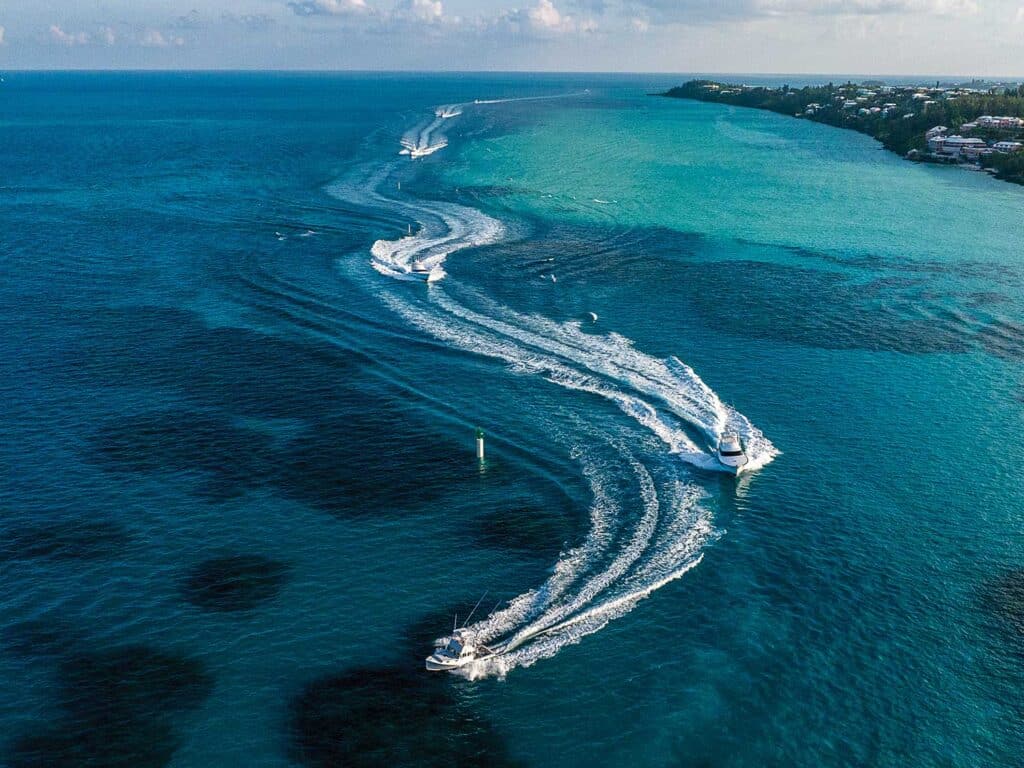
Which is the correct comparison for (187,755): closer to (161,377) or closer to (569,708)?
(569,708)

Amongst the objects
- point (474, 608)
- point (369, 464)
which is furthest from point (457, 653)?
point (369, 464)

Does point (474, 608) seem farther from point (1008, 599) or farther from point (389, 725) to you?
point (1008, 599)

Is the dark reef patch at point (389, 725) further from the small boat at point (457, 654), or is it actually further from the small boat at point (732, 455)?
the small boat at point (732, 455)

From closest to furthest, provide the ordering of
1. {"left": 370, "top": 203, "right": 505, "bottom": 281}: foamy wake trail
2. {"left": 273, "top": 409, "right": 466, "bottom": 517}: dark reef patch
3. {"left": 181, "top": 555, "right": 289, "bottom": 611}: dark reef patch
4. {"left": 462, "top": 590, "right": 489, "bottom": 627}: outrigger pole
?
{"left": 462, "top": 590, "right": 489, "bottom": 627}: outrigger pole < {"left": 181, "top": 555, "right": 289, "bottom": 611}: dark reef patch < {"left": 273, "top": 409, "right": 466, "bottom": 517}: dark reef patch < {"left": 370, "top": 203, "right": 505, "bottom": 281}: foamy wake trail

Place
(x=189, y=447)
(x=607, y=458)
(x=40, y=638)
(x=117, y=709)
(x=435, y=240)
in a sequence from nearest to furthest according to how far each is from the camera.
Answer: (x=117, y=709), (x=40, y=638), (x=607, y=458), (x=189, y=447), (x=435, y=240)

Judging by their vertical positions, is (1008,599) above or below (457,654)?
below

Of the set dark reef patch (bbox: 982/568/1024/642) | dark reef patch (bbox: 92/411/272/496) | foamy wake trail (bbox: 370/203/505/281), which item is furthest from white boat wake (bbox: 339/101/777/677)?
dark reef patch (bbox: 92/411/272/496)

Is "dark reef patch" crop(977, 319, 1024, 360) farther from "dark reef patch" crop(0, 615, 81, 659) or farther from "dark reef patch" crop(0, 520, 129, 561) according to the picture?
"dark reef patch" crop(0, 615, 81, 659)
